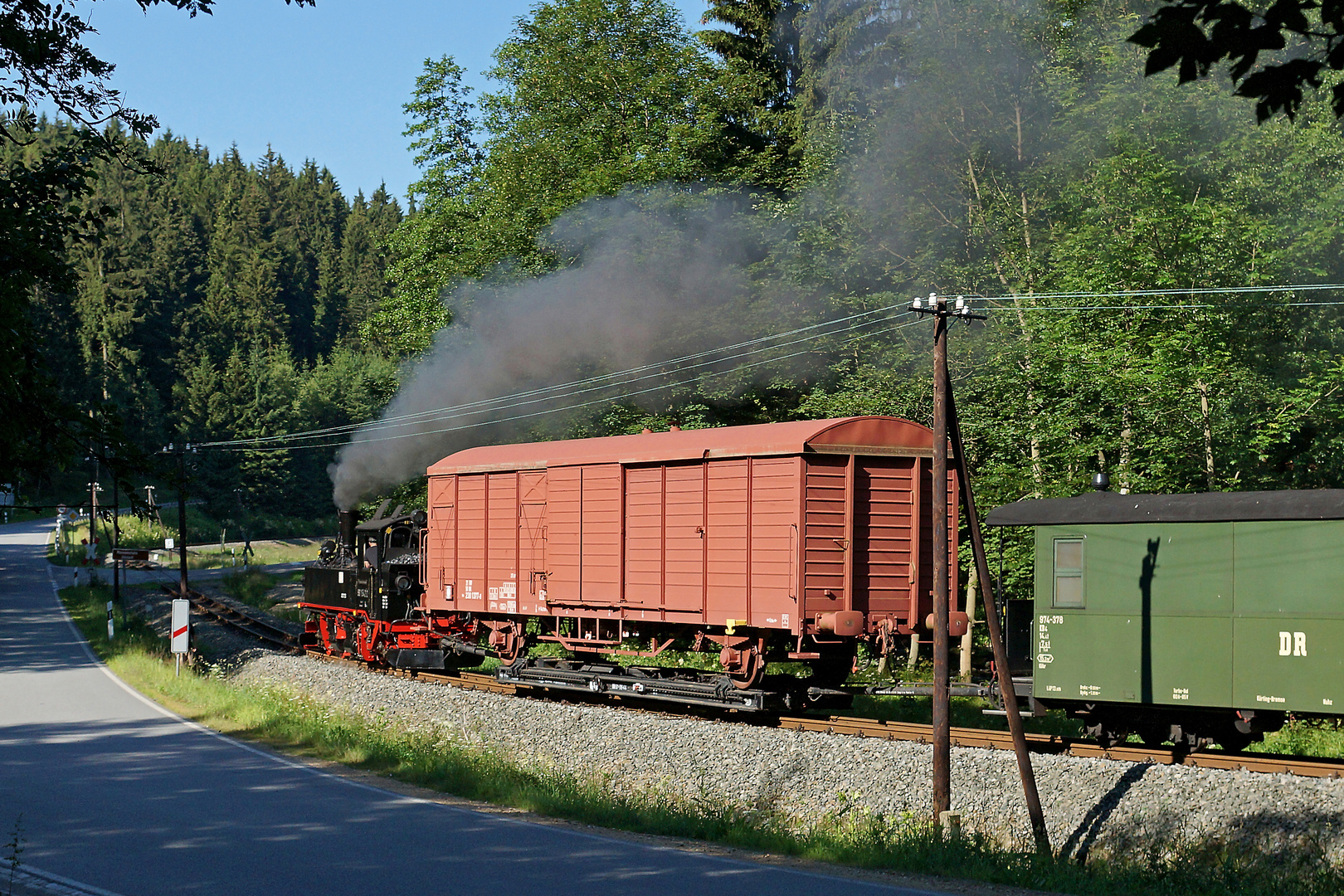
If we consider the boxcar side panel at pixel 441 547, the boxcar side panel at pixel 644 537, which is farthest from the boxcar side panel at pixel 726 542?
the boxcar side panel at pixel 441 547

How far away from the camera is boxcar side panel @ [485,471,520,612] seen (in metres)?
19.3

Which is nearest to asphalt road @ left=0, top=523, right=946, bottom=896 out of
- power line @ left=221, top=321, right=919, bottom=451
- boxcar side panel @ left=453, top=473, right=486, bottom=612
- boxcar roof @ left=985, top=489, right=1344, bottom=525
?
boxcar side panel @ left=453, top=473, right=486, bottom=612

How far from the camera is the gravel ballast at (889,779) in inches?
397

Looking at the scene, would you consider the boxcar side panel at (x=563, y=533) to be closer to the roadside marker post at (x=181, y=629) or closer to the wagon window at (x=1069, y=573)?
the wagon window at (x=1069, y=573)

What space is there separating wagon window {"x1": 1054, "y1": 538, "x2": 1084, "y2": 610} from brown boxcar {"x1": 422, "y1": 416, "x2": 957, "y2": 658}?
1.71m

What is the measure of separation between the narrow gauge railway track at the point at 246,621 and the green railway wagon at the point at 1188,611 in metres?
19.4

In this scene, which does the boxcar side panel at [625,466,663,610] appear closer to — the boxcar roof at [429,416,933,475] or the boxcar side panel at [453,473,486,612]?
the boxcar roof at [429,416,933,475]

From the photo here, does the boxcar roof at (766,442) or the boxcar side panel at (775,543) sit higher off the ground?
the boxcar roof at (766,442)

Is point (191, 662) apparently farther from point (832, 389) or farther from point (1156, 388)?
point (1156, 388)

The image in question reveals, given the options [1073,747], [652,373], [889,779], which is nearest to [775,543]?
[889,779]

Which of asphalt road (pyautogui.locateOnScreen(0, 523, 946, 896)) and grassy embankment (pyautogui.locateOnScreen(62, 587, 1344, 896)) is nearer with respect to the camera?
asphalt road (pyautogui.locateOnScreen(0, 523, 946, 896))

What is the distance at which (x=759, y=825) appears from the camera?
11523 millimetres

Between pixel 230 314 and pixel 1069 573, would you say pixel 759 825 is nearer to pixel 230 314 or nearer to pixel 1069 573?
pixel 1069 573

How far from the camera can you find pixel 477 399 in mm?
30625
